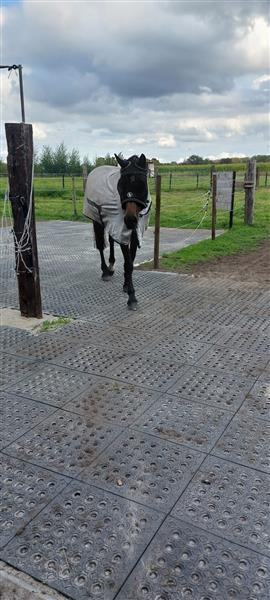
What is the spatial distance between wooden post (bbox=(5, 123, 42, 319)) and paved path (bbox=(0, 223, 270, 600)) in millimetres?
467

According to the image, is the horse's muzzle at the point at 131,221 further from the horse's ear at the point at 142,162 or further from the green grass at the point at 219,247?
the green grass at the point at 219,247

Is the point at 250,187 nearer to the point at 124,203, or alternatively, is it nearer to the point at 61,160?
the point at 124,203

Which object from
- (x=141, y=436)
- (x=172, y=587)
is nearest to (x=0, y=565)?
(x=172, y=587)

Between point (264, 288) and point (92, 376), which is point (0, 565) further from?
point (264, 288)

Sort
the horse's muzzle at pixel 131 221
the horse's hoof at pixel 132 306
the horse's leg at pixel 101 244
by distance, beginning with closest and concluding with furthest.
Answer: the horse's muzzle at pixel 131 221, the horse's hoof at pixel 132 306, the horse's leg at pixel 101 244

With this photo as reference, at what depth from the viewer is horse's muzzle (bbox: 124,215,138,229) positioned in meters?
4.91

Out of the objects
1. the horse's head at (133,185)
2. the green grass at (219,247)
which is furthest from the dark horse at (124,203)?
the green grass at (219,247)

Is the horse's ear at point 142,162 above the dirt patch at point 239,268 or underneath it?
above

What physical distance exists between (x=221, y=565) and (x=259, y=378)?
1748mm

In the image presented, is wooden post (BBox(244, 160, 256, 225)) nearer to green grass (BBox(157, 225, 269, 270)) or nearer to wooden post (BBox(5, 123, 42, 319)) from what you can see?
green grass (BBox(157, 225, 269, 270))

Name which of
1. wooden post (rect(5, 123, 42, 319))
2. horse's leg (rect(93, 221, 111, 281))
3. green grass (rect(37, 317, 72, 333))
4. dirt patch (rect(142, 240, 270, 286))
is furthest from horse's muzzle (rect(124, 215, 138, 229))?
dirt patch (rect(142, 240, 270, 286))

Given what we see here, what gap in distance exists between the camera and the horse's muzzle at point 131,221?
193 inches

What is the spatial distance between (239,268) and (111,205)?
269cm

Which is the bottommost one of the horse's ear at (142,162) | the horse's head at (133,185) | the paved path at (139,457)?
the paved path at (139,457)
